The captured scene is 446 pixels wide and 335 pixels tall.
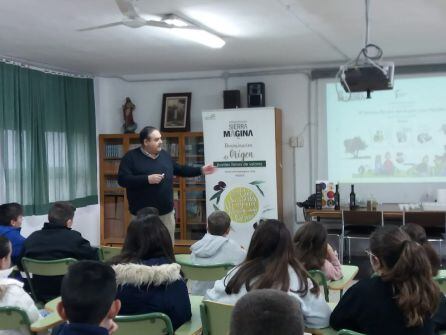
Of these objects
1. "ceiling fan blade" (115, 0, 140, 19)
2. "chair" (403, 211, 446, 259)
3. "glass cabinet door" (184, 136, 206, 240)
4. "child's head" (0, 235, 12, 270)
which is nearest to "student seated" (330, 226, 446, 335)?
"child's head" (0, 235, 12, 270)

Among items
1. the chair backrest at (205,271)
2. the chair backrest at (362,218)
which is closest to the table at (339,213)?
the chair backrest at (362,218)

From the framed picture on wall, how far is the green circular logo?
52.6 inches

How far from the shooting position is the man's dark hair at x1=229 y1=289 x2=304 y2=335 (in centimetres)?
111

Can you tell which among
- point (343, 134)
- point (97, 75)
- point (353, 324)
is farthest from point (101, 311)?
point (97, 75)

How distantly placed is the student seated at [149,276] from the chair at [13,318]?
45 centimetres

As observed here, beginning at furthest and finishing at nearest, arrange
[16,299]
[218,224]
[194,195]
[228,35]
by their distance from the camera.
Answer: [194,195]
[228,35]
[218,224]
[16,299]

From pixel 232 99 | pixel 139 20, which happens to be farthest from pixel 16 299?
pixel 232 99

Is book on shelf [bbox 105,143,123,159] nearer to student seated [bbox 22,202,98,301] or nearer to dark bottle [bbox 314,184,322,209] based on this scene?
dark bottle [bbox 314,184,322,209]

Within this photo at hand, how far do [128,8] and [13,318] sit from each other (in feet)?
7.98

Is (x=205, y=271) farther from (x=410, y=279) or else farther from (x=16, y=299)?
(x=410, y=279)

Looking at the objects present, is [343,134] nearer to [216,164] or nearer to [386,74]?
[216,164]

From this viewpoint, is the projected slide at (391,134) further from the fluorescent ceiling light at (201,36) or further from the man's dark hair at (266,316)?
the man's dark hair at (266,316)

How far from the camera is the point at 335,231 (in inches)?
267

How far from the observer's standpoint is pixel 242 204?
7.03 m
